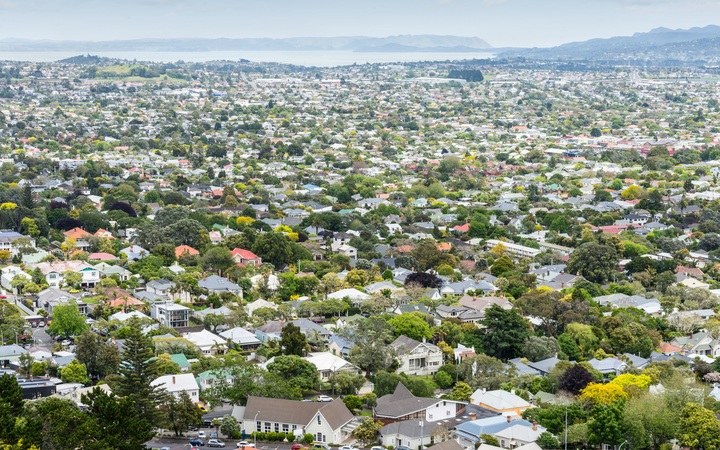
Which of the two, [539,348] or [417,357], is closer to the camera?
[417,357]

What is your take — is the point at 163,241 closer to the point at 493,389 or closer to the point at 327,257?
the point at 327,257

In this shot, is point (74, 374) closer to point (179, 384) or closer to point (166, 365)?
point (166, 365)

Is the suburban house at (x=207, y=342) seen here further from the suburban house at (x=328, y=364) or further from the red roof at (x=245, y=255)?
the red roof at (x=245, y=255)

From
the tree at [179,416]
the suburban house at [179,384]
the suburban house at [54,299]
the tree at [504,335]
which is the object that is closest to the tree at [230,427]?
the tree at [179,416]

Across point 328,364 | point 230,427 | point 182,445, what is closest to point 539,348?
point 328,364

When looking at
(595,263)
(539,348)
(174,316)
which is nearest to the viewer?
(539,348)

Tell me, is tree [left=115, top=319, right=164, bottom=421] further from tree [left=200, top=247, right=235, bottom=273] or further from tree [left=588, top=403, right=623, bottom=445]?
tree [left=200, top=247, right=235, bottom=273]

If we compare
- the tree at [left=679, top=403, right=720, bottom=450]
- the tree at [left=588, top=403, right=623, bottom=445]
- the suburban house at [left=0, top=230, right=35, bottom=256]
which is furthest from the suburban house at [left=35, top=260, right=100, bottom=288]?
the tree at [left=679, top=403, right=720, bottom=450]
